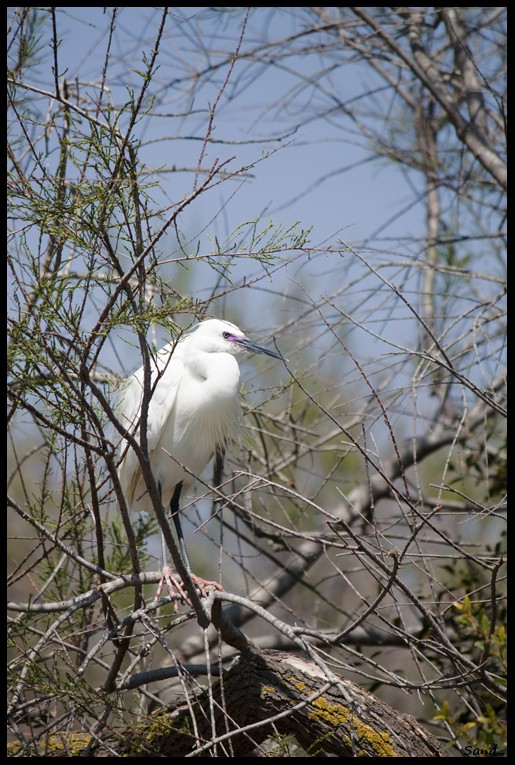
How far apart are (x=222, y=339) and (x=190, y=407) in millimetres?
248

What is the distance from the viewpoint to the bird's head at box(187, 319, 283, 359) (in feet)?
7.59

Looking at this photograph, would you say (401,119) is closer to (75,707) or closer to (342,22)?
(342,22)

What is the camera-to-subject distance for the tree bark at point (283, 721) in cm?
158

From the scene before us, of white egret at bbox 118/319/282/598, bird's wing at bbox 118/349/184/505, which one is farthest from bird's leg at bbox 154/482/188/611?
bird's wing at bbox 118/349/184/505

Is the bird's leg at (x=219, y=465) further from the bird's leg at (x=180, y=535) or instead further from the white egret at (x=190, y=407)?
the bird's leg at (x=180, y=535)

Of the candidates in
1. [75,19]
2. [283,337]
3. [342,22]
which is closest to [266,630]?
[283,337]

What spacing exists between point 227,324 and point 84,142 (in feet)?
3.66

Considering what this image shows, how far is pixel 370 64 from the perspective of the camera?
316 centimetres

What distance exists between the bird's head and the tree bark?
0.92 metres

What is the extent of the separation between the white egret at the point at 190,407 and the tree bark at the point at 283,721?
63cm

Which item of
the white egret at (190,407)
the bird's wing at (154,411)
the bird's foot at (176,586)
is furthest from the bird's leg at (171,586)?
the bird's wing at (154,411)

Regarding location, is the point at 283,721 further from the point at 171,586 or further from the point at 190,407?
the point at 190,407
